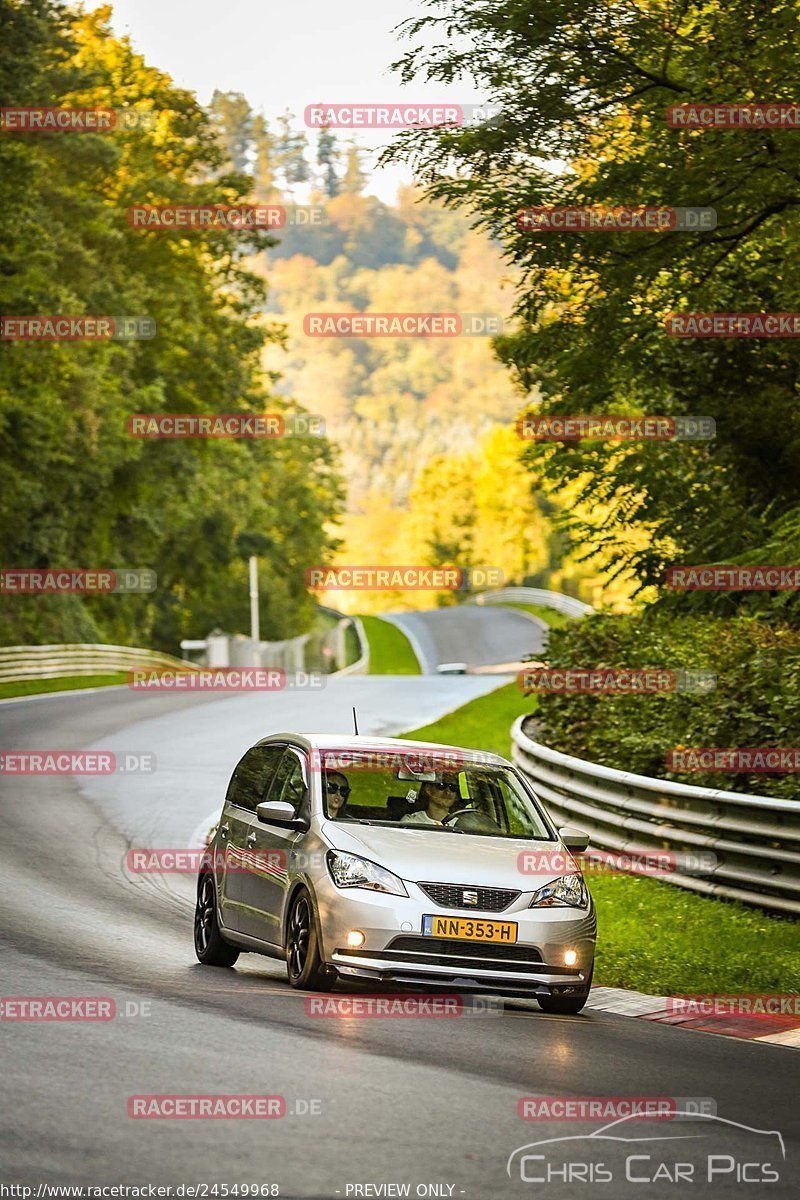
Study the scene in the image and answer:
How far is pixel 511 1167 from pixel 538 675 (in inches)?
649

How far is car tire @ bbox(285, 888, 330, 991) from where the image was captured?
34.9 ft

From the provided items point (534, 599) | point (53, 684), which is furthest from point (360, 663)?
point (534, 599)

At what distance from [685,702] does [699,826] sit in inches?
113

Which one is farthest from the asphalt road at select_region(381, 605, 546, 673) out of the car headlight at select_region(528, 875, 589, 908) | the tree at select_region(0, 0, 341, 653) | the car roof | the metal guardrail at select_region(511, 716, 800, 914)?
the car headlight at select_region(528, 875, 589, 908)

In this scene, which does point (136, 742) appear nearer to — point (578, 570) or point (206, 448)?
point (206, 448)

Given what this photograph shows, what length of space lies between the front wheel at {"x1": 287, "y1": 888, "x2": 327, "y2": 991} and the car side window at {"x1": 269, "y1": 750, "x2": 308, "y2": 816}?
2.30 ft

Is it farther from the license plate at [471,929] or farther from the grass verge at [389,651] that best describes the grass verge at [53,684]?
the grass verge at [389,651]

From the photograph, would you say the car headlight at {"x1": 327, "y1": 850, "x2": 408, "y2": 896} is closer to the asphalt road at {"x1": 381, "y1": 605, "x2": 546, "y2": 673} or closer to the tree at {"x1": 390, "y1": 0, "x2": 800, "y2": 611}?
the tree at {"x1": 390, "y1": 0, "x2": 800, "y2": 611}

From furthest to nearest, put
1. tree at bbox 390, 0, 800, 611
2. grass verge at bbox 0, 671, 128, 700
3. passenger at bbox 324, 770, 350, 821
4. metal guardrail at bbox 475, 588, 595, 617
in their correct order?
metal guardrail at bbox 475, 588, 595, 617 < grass verge at bbox 0, 671, 128, 700 < tree at bbox 390, 0, 800, 611 < passenger at bbox 324, 770, 350, 821

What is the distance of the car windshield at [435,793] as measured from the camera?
11648mm

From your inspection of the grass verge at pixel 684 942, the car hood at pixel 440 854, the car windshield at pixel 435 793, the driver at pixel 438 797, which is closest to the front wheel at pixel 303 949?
the car hood at pixel 440 854

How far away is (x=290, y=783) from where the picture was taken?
12.0 metres

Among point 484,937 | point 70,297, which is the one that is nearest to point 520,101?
point 484,937

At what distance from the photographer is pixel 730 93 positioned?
17.0 meters
